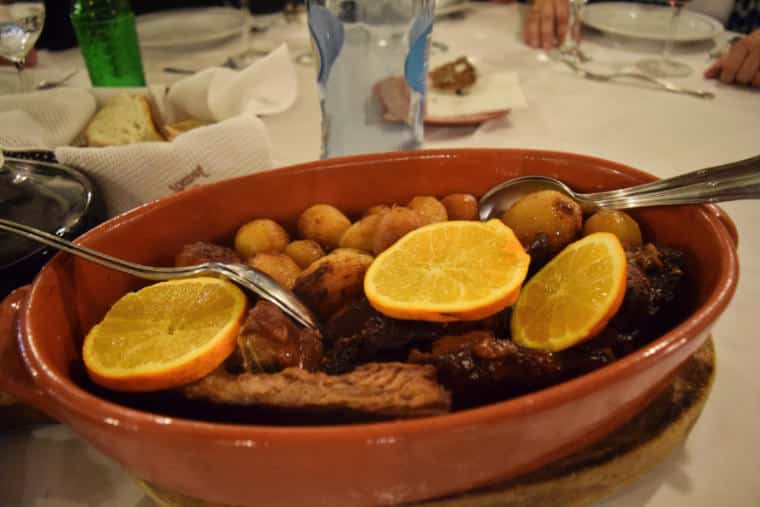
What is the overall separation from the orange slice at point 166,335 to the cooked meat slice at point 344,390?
0.09 feet

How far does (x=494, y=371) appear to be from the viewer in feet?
1.84

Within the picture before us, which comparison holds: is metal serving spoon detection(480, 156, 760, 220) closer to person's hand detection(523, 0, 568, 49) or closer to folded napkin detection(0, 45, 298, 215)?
folded napkin detection(0, 45, 298, 215)

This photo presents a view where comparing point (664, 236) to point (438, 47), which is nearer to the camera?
point (664, 236)

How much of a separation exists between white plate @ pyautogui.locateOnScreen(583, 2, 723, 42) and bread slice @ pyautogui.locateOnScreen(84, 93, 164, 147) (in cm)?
156

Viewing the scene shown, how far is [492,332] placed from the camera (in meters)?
0.67

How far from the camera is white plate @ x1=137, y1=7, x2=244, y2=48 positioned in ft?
6.48

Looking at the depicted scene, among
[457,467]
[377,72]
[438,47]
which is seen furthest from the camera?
[438,47]

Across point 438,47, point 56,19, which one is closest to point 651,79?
point 438,47

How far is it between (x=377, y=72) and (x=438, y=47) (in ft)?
3.15

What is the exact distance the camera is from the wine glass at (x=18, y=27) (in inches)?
52.4

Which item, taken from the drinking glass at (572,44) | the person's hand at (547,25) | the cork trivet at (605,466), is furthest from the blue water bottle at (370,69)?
the person's hand at (547,25)

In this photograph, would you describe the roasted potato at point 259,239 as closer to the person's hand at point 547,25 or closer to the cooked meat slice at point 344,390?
the cooked meat slice at point 344,390

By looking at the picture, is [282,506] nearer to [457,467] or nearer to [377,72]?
[457,467]

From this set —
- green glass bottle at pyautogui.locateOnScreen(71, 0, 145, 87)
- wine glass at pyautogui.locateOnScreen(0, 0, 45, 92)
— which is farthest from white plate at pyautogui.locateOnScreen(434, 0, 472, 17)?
wine glass at pyautogui.locateOnScreen(0, 0, 45, 92)
